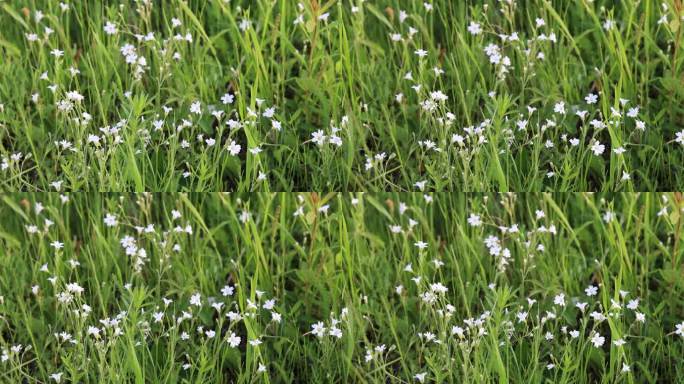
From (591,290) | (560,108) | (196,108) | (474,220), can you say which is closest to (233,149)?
(196,108)

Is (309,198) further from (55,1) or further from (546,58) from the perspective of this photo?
(55,1)

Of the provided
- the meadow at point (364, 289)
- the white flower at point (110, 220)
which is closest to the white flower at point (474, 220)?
the meadow at point (364, 289)

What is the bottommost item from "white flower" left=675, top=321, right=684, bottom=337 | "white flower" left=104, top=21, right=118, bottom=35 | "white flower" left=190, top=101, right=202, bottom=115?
"white flower" left=675, top=321, right=684, bottom=337

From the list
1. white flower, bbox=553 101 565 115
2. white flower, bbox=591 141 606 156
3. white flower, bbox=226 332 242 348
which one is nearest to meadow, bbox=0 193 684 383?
white flower, bbox=226 332 242 348

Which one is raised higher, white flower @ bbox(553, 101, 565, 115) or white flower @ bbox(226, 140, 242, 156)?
white flower @ bbox(553, 101, 565, 115)

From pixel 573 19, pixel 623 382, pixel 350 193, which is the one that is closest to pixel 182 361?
pixel 350 193

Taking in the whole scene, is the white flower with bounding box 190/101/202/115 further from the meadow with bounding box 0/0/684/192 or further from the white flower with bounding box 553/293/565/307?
the white flower with bounding box 553/293/565/307

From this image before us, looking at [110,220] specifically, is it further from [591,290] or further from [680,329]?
[680,329]
